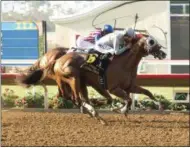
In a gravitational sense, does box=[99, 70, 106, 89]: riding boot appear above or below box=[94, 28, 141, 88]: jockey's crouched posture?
below

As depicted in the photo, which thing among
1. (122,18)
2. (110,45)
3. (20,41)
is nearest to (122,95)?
(110,45)

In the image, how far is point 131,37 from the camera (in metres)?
7.79

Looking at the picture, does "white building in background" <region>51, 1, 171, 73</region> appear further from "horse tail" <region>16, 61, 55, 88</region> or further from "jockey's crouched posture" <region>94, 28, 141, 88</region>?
"jockey's crouched posture" <region>94, 28, 141, 88</region>

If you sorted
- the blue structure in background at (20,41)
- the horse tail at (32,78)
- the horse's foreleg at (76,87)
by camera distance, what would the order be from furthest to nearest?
1. the blue structure in background at (20,41)
2. the horse tail at (32,78)
3. the horse's foreleg at (76,87)

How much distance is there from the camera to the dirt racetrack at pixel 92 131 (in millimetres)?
5812

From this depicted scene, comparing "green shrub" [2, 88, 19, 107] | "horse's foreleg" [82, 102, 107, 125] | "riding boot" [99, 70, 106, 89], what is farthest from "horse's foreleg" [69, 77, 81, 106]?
"green shrub" [2, 88, 19, 107]

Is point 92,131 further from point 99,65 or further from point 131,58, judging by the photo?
point 131,58

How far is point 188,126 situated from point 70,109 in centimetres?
338

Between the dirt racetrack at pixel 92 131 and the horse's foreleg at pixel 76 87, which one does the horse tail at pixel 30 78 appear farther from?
the horse's foreleg at pixel 76 87

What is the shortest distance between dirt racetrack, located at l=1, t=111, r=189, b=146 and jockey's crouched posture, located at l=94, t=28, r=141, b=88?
0.92 m

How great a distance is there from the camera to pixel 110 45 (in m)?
7.78

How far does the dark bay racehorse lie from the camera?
7.67m

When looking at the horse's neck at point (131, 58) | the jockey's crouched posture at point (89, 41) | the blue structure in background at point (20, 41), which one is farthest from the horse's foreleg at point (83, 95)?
the blue structure in background at point (20, 41)

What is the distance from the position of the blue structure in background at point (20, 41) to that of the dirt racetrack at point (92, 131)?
3360mm
